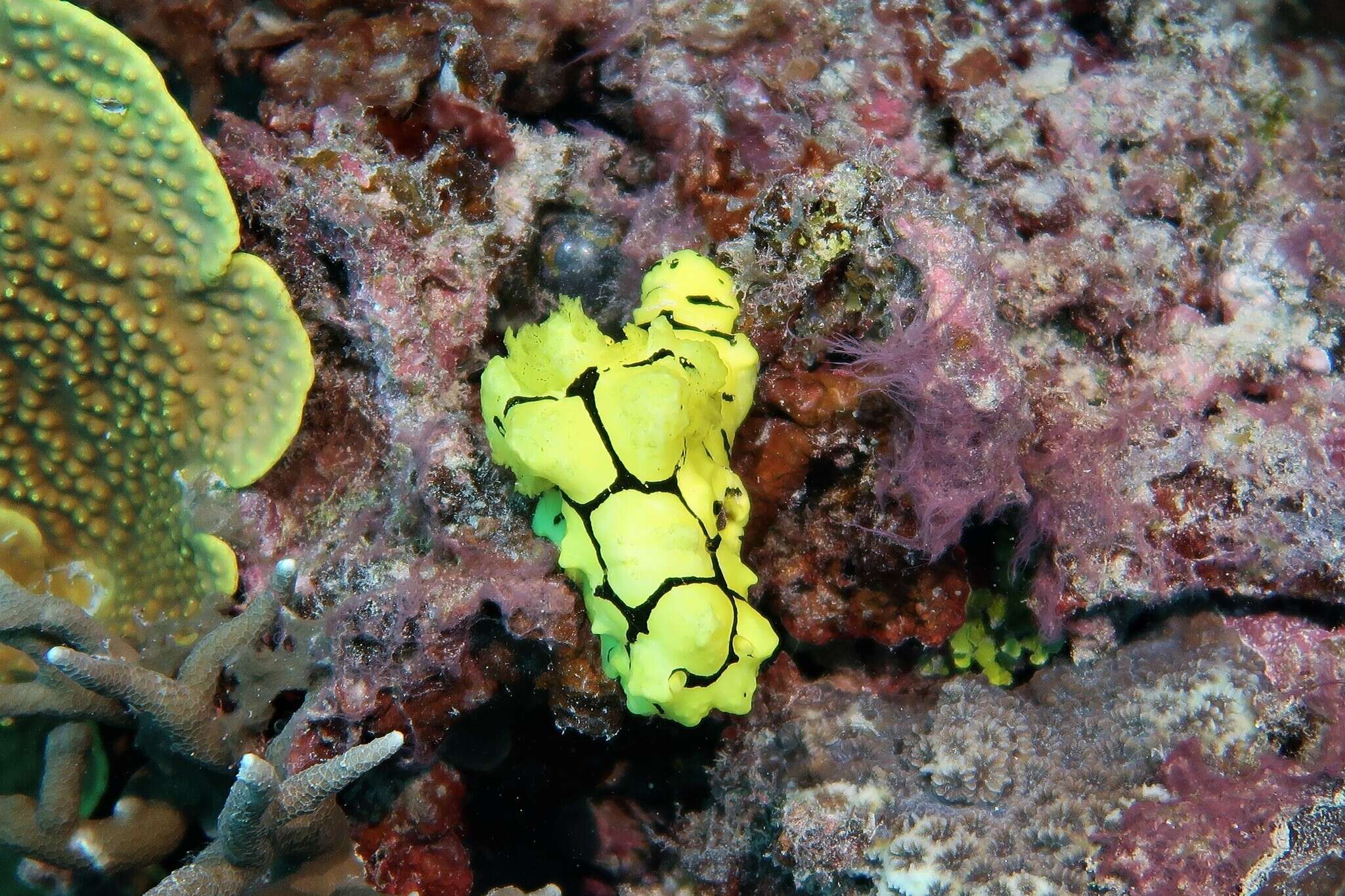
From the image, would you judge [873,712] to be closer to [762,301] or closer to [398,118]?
[762,301]

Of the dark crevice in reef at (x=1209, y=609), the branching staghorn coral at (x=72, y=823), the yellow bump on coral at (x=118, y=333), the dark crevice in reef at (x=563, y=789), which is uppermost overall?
the yellow bump on coral at (x=118, y=333)

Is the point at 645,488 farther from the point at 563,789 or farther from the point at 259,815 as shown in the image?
the point at 563,789

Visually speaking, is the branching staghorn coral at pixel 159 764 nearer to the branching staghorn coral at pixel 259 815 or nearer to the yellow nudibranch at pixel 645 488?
the branching staghorn coral at pixel 259 815

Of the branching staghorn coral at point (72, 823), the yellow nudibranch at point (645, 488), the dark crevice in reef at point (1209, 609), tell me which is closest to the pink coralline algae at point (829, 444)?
the dark crevice in reef at point (1209, 609)

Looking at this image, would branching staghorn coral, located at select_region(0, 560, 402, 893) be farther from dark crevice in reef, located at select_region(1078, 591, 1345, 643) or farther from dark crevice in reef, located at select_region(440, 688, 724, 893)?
dark crevice in reef, located at select_region(1078, 591, 1345, 643)


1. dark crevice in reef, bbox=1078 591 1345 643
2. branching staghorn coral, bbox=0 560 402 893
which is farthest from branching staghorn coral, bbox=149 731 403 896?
dark crevice in reef, bbox=1078 591 1345 643

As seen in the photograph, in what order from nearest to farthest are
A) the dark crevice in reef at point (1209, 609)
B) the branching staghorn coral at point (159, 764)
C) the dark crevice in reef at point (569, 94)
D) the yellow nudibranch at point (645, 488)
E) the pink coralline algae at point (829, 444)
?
the yellow nudibranch at point (645, 488), the branching staghorn coral at point (159, 764), the pink coralline algae at point (829, 444), the dark crevice in reef at point (1209, 609), the dark crevice in reef at point (569, 94)
